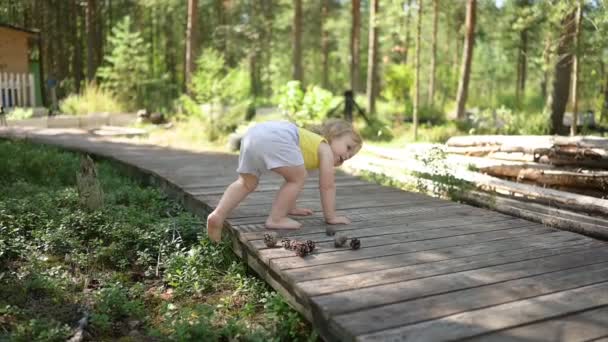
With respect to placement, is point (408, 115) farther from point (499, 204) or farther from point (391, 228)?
point (391, 228)

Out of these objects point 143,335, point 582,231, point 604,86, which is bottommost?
point 143,335

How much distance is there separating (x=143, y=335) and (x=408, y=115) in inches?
589

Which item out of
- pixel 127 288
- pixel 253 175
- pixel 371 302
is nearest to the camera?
pixel 371 302

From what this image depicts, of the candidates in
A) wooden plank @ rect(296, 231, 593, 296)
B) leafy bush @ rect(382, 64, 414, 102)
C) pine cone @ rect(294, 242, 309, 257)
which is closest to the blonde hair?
pine cone @ rect(294, 242, 309, 257)

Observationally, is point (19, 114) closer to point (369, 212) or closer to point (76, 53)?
point (369, 212)

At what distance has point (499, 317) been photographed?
2521 mm

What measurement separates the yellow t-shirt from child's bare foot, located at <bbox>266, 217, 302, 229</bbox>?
45 centimetres

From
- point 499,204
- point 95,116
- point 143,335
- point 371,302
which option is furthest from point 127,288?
point 95,116

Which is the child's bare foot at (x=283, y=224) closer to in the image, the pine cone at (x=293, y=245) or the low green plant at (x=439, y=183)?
the pine cone at (x=293, y=245)

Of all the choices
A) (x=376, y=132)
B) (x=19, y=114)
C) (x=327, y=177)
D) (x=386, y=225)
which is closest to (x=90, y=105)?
(x=19, y=114)

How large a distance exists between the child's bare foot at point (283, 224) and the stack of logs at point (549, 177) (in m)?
2.30

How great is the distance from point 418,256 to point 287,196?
114 centimetres

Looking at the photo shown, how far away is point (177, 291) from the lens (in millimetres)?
3768

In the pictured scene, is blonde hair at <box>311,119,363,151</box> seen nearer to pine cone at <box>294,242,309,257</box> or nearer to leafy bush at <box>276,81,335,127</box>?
pine cone at <box>294,242,309,257</box>
